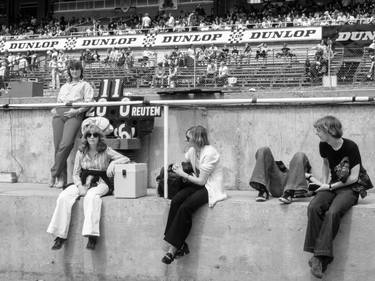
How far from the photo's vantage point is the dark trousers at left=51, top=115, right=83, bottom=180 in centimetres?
800

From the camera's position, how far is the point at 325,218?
18.1 ft

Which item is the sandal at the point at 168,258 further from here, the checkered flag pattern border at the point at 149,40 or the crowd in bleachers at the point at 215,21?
the checkered flag pattern border at the point at 149,40

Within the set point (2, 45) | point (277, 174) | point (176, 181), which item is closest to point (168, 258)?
point (176, 181)

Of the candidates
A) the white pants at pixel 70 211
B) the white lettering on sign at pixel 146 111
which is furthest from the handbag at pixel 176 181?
the white lettering on sign at pixel 146 111

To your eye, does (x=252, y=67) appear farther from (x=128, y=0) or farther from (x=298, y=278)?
(x=128, y=0)

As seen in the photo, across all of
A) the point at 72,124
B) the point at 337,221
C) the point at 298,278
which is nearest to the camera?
Answer: the point at 337,221

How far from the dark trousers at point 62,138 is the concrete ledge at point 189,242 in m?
0.86

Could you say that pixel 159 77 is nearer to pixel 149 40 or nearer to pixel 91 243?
pixel 149 40

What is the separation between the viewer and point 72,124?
26.3ft

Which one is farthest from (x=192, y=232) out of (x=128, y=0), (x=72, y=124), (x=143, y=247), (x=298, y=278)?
(x=128, y=0)

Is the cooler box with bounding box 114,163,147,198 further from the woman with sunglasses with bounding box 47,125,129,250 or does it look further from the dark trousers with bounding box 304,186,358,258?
the dark trousers with bounding box 304,186,358,258

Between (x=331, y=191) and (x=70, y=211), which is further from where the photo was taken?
(x=70, y=211)

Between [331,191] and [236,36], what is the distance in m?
25.2

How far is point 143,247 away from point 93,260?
61 centimetres
